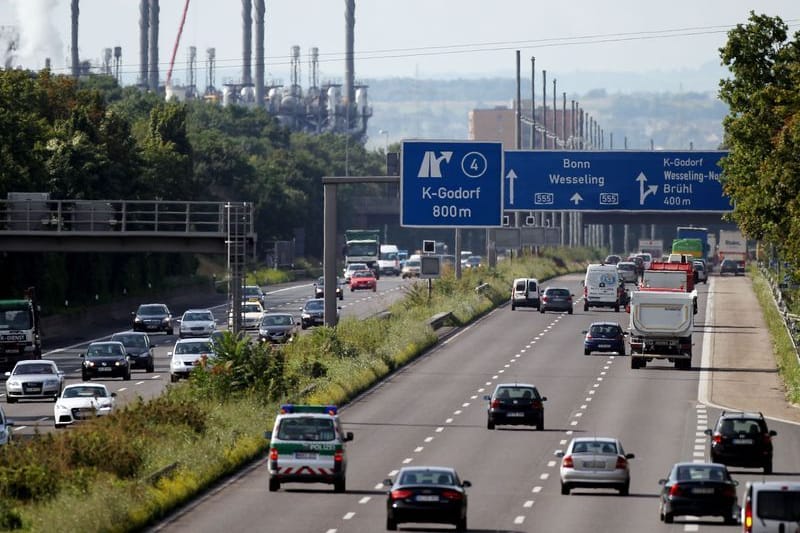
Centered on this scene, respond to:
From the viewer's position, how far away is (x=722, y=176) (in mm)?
73062

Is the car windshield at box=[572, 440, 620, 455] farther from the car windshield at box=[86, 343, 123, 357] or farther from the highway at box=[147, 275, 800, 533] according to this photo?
the car windshield at box=[86, 343, 123, 357]

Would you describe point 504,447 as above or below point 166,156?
below

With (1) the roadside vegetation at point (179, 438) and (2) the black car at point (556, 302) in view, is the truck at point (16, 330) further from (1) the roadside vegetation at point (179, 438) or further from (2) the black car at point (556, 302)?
(2) the black car at point (556, 302)

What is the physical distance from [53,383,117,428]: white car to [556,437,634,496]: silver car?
17182mm

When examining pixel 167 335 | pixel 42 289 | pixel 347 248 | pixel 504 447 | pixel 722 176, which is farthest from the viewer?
pixel 347 248

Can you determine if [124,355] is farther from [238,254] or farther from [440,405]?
[440,405]

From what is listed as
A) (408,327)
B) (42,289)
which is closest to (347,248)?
(42,289)

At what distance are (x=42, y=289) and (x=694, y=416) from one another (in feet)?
169

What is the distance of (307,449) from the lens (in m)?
38.1

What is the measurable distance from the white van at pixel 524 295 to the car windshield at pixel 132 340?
116 feet

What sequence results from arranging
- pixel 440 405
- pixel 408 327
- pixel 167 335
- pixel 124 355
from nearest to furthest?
pixel 440 405 < pixel 124 355 < pixel 408 327 < pixel 167 335

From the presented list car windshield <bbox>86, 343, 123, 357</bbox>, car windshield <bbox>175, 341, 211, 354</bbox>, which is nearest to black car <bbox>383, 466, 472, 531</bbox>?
car windshield <bbox>175, 341, 211, 354</bbox>

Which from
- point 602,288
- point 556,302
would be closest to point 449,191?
point 556,302

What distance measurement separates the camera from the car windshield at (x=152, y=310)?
93.6 meters
